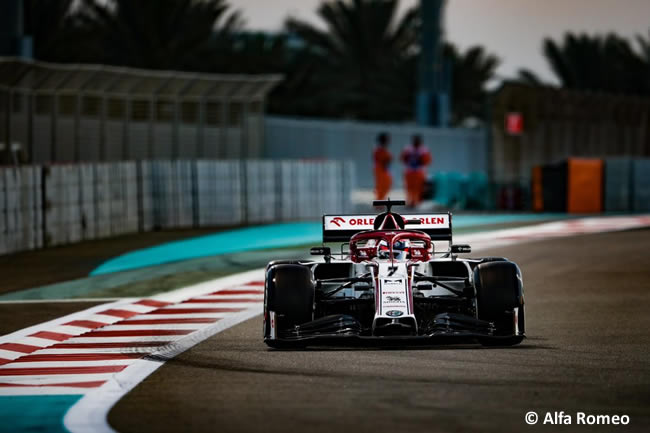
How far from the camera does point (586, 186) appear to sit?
30.2 m

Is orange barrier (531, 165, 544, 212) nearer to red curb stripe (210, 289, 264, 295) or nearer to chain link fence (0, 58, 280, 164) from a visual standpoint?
chain link fence (0, 58, 280, 164)

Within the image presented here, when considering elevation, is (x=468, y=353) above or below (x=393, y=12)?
below

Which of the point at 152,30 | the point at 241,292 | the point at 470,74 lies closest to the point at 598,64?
the point at 470,74

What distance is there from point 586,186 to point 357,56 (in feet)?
79.6

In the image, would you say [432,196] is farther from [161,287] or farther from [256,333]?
[256,333]

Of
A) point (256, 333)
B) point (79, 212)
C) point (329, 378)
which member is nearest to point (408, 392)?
point (329, 378)

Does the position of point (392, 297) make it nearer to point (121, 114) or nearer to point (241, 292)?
point (241, 292)

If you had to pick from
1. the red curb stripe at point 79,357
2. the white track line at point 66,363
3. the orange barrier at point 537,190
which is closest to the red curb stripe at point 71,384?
the white track line at point 66,363

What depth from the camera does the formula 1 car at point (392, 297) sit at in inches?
411

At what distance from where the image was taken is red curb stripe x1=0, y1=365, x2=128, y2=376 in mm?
10047

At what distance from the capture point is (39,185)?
21422 mm

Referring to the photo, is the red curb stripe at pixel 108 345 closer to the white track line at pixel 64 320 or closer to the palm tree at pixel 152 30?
the white track line at pixel 64 320

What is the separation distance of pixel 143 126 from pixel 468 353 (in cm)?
2087

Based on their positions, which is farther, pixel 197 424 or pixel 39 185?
pixel 39 185
